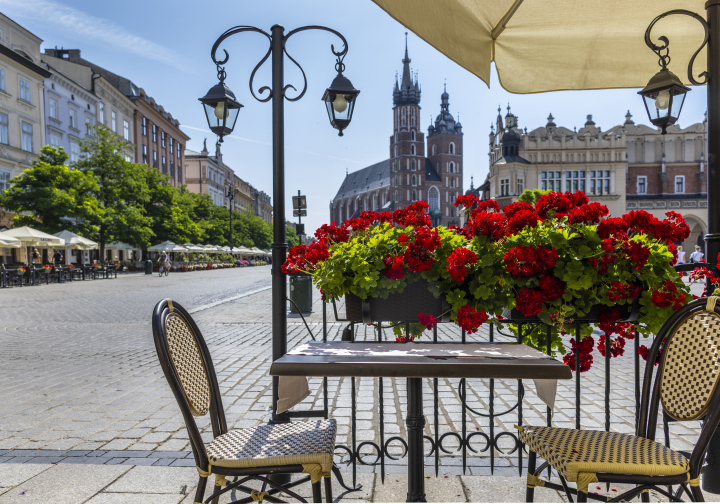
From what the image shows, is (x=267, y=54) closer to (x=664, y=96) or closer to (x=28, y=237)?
(x=664, y=96)

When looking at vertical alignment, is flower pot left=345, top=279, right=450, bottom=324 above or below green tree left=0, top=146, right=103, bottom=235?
below

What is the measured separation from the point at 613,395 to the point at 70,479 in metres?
4.75

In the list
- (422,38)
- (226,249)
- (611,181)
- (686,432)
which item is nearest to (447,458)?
(686,432)

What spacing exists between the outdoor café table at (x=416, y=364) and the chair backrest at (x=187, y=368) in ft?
1.19

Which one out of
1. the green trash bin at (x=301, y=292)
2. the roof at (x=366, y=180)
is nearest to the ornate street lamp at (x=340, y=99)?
the green trash bin at (x=301, y=292)

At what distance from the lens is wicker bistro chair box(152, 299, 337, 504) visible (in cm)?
206

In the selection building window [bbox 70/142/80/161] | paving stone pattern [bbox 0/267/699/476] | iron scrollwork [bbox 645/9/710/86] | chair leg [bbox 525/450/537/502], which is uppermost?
building window [bbox 70/142/80/161]

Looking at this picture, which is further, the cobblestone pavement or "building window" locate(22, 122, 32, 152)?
"building window" locate(22, 122, 32, 152)

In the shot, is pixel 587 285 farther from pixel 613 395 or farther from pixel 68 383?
pixel 68 383

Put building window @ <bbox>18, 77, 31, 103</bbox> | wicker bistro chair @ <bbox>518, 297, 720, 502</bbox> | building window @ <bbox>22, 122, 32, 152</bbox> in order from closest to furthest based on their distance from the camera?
wicker bistro chair @ <bbox>518, 297, 720, 502</bbox>
building window @ <bbox>18, 77, 31, 103</bbox>
building window @ <bbox>22, 122, 32, 152</bbox>

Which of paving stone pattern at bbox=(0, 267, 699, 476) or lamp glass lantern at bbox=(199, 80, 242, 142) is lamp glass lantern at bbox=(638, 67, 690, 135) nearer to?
paving stone pattern at bbox=(0, 267, 699, 476)

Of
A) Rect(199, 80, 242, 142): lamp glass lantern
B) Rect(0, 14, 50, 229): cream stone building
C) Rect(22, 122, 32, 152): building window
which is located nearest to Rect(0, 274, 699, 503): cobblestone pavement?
Rect(199, 80, 242, 142): lamp glass lantern

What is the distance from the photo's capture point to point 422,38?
9.30ft

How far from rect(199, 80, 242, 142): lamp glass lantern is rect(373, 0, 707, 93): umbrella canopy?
2.05m
